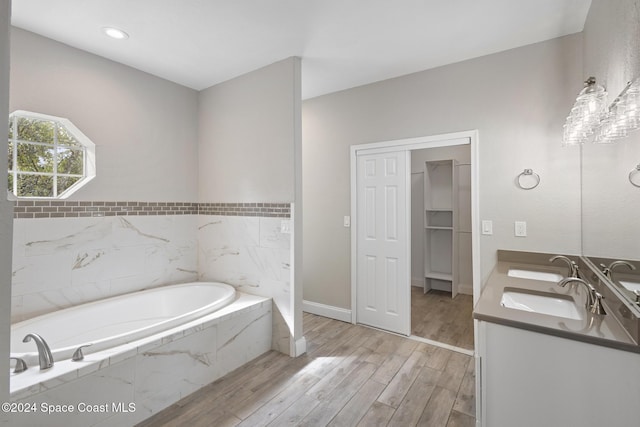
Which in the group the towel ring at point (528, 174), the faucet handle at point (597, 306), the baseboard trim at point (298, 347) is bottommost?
the baseboard trim at point (298, 347)

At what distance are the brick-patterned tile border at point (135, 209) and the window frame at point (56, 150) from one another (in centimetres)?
7

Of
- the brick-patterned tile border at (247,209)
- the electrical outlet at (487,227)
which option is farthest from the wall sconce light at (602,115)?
the brick-patterned tile border at (247,209)

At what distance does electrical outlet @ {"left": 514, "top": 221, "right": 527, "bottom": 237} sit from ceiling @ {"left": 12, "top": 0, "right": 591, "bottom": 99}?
142cm

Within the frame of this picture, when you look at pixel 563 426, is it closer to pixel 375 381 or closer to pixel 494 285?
pixel 494 285

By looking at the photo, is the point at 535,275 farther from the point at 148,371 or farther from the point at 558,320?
the point at 148,371

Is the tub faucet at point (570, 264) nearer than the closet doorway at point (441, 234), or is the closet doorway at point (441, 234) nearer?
the tub faucet at point (570, 264)

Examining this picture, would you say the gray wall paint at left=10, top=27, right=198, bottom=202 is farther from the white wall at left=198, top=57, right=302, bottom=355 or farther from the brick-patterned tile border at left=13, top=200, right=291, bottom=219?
the white wall at left=198, top=57, right=302, bottom=355

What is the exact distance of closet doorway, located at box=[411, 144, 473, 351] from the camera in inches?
158

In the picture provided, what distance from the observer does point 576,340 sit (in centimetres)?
108

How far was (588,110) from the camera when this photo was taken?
159 cm

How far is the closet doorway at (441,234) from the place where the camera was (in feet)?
13.1

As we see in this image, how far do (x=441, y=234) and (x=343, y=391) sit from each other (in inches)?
129

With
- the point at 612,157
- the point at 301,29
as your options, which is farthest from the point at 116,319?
the point at 612,157

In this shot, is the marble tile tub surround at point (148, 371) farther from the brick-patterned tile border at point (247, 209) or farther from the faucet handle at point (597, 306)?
the faucet handle at point (597, 306)
